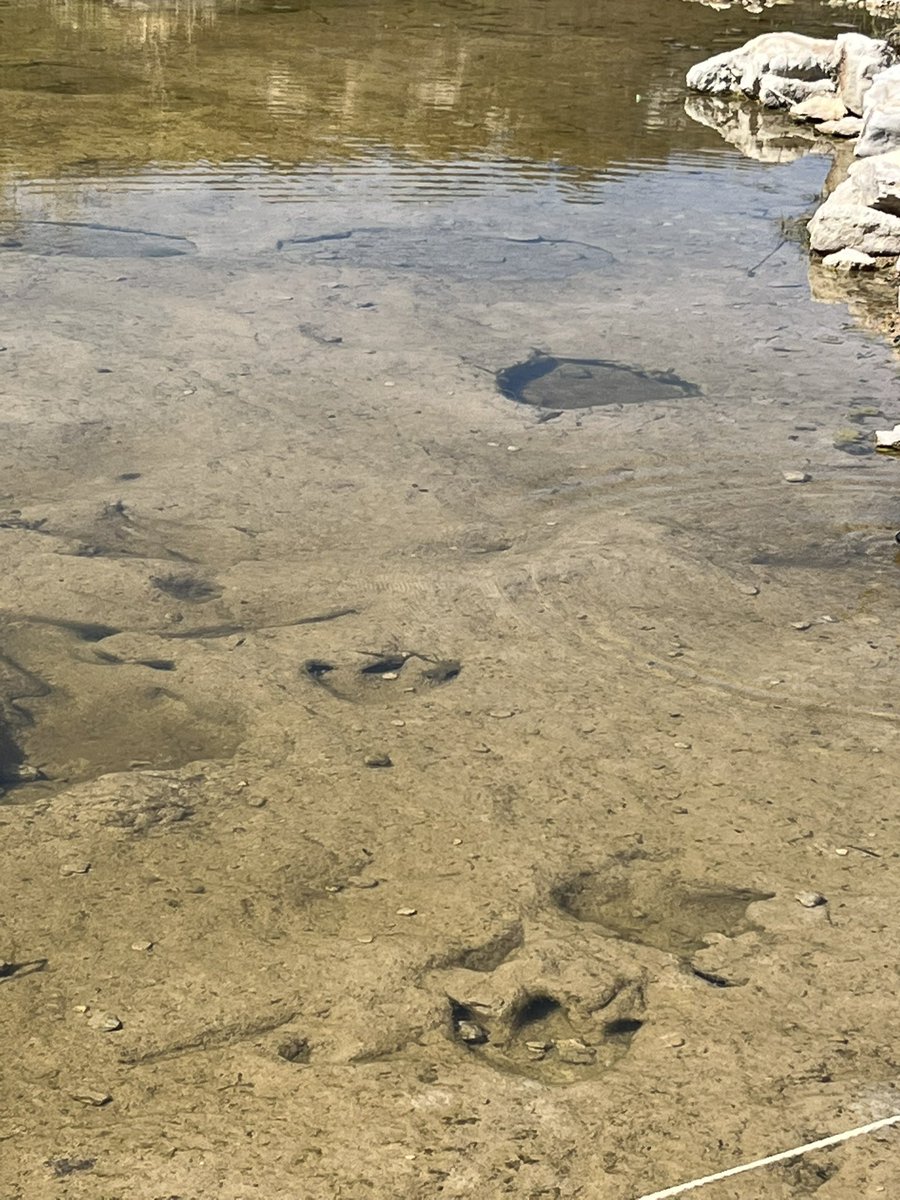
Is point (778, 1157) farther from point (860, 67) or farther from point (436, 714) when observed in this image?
point (860, 67)

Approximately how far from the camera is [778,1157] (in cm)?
242

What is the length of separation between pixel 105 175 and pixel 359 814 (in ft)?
22.2

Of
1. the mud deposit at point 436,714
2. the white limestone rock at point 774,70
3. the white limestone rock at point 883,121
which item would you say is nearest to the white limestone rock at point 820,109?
the white limestone rock at point 774,70

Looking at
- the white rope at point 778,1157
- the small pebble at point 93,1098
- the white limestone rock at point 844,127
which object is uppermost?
the white limestone rock at point 844,127

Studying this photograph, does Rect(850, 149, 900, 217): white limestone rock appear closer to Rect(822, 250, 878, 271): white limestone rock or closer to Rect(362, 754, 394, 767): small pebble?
Rect(822, 250, 878, 271): white limestone rock

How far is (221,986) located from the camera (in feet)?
9.19

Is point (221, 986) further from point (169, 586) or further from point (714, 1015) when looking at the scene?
point (169, 586)

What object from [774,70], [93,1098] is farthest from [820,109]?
[93,1098]

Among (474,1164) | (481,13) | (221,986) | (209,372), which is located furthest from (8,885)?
(481,13)

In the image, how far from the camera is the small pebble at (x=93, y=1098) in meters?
2.51

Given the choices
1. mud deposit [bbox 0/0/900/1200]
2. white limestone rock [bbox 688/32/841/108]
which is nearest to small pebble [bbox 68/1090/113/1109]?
mud deposit [bbox 0/0/900/1200]

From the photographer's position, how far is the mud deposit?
8.34 ft

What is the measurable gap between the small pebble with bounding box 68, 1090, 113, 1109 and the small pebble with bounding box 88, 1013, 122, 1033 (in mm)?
158

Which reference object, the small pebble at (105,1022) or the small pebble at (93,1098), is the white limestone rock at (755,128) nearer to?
the small pebble at (105,1022)
